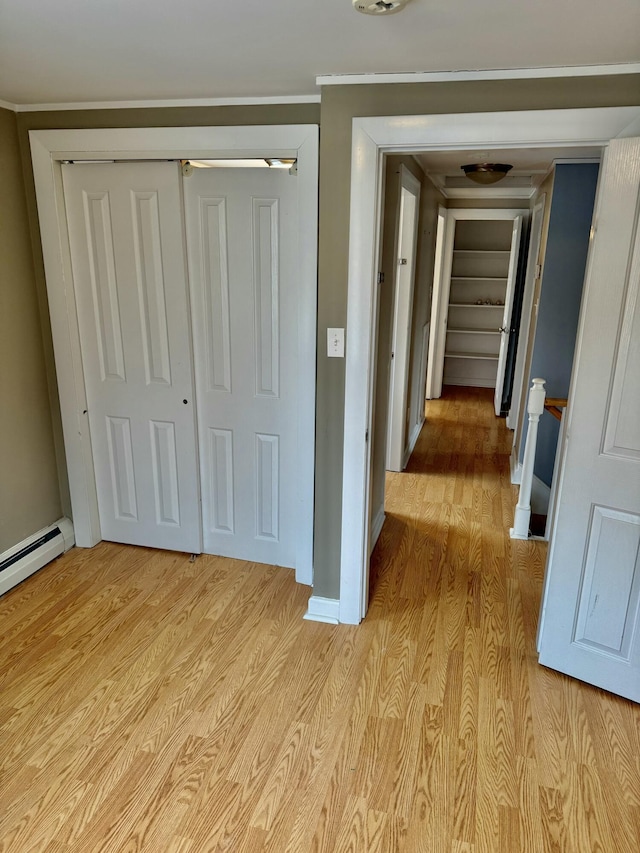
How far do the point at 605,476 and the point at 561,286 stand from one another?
2111 millimetres

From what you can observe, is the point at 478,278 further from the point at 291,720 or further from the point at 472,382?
the point at 291,720

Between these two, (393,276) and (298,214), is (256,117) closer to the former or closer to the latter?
(298,214)

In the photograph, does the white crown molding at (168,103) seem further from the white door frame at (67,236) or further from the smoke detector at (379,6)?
the smoke detector at (379,6)

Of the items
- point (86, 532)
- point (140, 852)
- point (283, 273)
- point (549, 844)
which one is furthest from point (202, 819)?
point (283, 273)

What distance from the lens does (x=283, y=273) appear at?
2641mm

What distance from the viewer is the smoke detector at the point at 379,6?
55.6 inches

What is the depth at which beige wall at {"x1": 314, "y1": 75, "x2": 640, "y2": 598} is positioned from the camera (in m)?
1.91

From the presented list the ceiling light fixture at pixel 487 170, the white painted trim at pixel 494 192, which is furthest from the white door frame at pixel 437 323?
the ceiling light fixture at pixel 487 170

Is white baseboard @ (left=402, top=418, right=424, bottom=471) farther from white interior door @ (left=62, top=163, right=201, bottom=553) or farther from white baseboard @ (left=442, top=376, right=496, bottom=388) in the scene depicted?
white interior door @ (left=62, top=163, right=201, bottom=553)

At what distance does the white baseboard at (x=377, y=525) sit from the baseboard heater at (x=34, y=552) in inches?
67.9

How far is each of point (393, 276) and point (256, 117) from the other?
3.61 feet

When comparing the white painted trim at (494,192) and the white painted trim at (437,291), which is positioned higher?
the white painted trim at (494,192)

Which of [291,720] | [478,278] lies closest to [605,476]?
[291,720]

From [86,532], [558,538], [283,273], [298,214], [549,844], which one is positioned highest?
[298,214]
